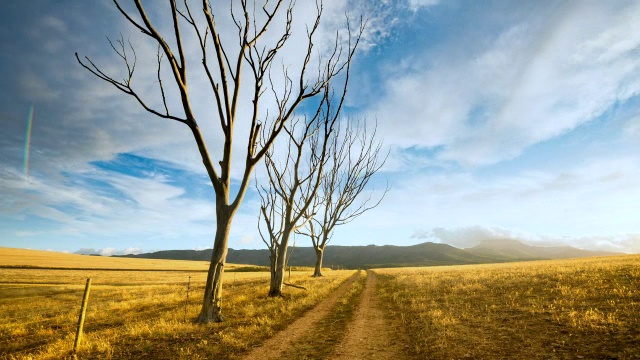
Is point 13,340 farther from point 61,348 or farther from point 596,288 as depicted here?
point 596,288

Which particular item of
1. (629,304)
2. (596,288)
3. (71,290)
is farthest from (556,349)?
(71,290)

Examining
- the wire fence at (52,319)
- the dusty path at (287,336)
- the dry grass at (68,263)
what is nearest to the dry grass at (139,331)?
the wire fence at (52,319)

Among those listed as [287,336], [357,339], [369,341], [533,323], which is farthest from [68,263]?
[533,323]

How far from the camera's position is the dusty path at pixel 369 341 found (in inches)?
280

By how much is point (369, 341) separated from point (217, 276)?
584 cm

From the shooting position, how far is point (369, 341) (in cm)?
828

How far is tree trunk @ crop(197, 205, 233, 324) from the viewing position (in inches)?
420

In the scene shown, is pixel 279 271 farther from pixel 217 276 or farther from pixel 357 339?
pixel 357 339

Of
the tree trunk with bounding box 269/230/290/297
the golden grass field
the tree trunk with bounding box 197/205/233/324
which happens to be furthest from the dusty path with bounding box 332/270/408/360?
the tree trunk with bounding box 269/230/290/297

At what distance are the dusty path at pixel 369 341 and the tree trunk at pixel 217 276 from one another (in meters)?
4.81

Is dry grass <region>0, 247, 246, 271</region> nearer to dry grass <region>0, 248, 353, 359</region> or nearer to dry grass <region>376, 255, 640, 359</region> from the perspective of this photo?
dry grass <region>0, 248, 353, 359</region>

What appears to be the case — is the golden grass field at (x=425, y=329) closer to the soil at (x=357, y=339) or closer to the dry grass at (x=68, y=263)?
the soil at (x=357, y=339)

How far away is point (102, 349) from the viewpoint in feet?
24.5

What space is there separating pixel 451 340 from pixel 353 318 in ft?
14.6
